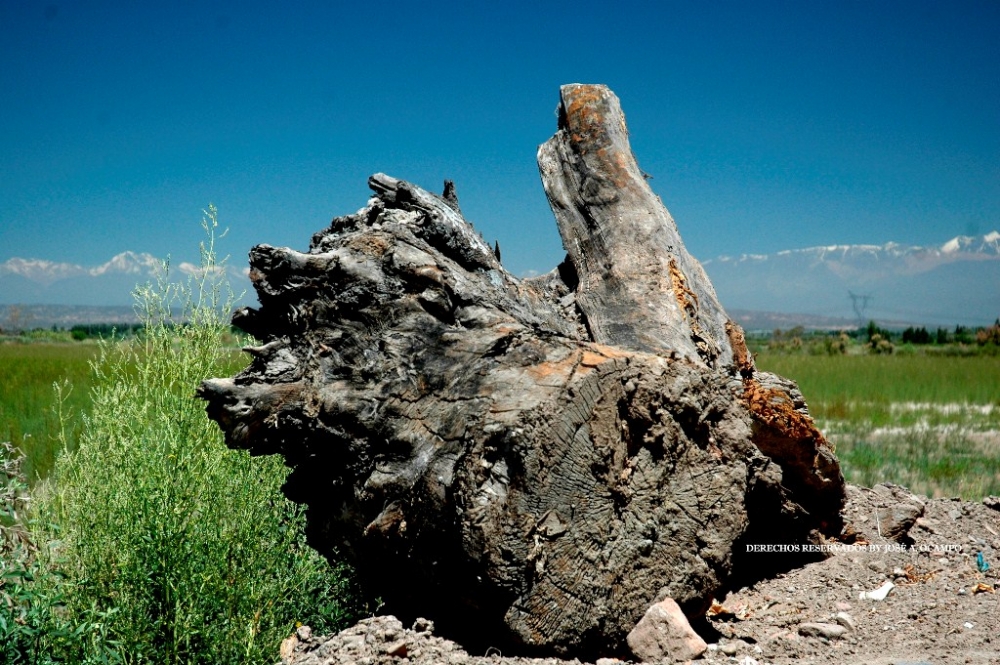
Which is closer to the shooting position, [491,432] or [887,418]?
[491,432]

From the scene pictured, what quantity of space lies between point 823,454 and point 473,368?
8.01 ft

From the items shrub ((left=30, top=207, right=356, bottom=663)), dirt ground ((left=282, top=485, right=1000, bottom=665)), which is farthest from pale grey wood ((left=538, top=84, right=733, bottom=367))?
shrub ((left=30, top=207, right=356, bottom=663))

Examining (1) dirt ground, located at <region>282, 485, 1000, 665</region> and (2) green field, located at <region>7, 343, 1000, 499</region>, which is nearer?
(1) dirt ground, located at <region>282, 485, 1000, 665</region>

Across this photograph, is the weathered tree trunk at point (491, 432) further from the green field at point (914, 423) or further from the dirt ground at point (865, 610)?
the green field at point (914, 423)

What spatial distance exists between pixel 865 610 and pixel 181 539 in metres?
3.41

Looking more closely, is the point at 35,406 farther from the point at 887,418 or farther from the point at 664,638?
the point at 887,418

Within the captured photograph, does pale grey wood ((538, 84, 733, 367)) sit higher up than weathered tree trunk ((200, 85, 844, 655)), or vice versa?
pale grey wood ((538, 84, 733, 367))

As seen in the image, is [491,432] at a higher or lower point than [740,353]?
lower

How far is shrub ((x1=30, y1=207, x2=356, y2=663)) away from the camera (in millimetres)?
3637

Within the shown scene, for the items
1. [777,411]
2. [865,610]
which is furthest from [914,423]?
[865,610]

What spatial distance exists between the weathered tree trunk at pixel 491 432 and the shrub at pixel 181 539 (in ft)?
0.86

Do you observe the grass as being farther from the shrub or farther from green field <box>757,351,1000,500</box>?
green field <box>757,351,1000,500</box>

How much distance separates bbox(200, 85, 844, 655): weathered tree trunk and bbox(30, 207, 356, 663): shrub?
261 mm

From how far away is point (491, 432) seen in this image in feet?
10.7
